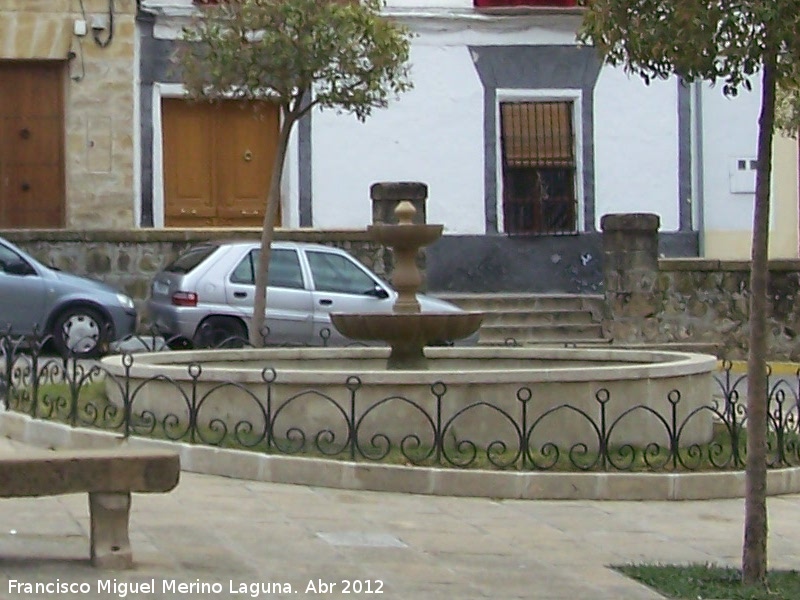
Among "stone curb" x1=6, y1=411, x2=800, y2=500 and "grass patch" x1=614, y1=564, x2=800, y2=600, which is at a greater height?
"stone curb" x1=6, y1=411, x2=800, y2=500

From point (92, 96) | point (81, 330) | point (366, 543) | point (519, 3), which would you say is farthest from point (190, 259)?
point (366, 543)

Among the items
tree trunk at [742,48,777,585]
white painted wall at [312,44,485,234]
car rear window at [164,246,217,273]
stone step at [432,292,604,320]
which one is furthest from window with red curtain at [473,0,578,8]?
tree trunk at [742,48,777,585]

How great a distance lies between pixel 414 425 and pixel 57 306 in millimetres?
7766

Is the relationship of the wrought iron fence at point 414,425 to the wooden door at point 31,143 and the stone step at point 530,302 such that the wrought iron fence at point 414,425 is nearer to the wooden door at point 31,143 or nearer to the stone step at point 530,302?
the stone step at point 530,302

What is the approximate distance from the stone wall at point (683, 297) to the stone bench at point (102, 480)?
545 inches

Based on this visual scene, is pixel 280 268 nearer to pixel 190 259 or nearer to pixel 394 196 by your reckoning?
pixel 190 259

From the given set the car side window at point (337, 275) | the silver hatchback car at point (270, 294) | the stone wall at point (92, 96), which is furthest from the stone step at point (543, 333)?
the stone wall at point (92, 96)

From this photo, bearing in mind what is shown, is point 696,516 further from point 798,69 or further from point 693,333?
point 693,333

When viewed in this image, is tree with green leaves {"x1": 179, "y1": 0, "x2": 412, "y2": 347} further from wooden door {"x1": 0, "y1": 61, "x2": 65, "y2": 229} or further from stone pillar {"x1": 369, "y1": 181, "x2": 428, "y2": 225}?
wooden door {"x1": 0, "y1": 61, "x2": 65, "y2": 229}

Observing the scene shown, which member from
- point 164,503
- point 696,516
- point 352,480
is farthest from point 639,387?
point 164,503

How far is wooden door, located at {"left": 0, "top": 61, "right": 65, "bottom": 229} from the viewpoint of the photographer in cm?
2192

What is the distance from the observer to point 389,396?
10844 mm

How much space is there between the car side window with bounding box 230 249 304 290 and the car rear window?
1.36 ft

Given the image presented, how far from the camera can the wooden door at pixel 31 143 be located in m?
21.9
